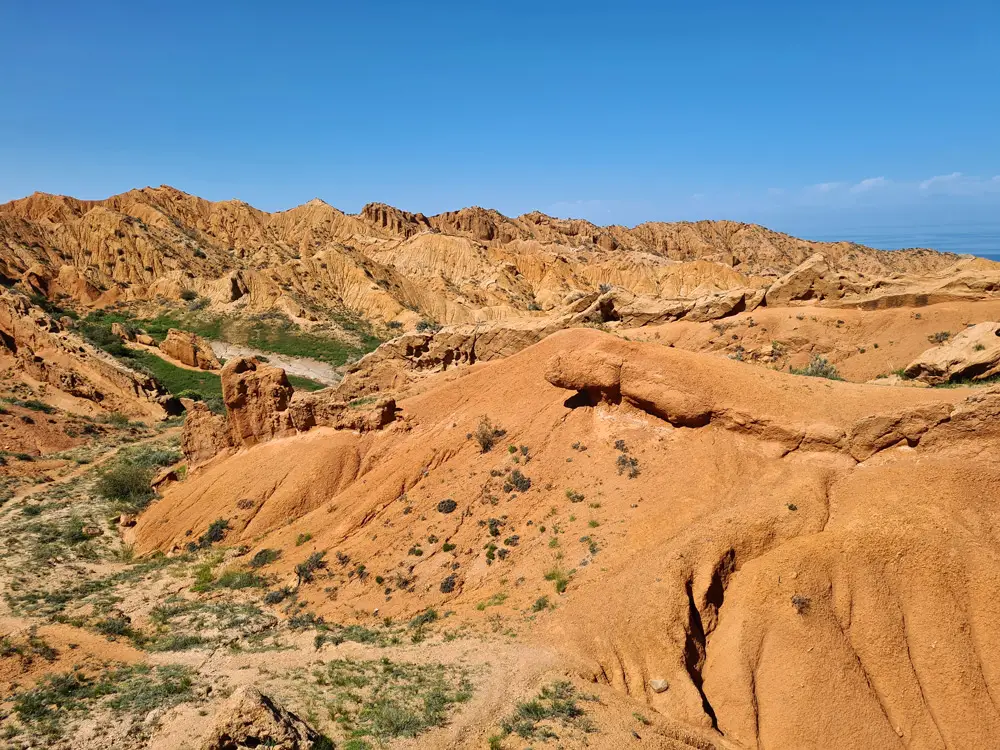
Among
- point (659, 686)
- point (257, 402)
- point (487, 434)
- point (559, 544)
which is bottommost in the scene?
point (659, 686)

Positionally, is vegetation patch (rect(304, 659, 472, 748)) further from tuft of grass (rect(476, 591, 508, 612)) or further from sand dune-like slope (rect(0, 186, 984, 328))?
sand dune-like slope (rect(0, 186, 984, 328))

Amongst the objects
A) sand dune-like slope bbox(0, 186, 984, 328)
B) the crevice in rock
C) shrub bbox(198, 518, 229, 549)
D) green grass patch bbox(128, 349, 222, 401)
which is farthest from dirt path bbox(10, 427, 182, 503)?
sand dune-like slope bbox(0, 186, 984, 328)

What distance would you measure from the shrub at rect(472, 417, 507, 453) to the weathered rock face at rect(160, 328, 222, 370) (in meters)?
43.9

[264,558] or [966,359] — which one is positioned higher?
[966,359]

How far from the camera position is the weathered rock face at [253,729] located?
8.60 meters

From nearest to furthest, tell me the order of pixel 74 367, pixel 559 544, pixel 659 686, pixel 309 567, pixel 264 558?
pixel 659 686, pixel 559 544, pixel 309 567, pixel 264 558, pixel 74 367

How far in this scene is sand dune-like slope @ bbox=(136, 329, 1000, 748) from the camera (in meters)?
11.0

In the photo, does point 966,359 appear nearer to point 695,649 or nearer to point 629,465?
point 629,465

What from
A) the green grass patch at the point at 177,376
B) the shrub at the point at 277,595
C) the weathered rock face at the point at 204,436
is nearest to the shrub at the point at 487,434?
the shrub at the point at 277,595

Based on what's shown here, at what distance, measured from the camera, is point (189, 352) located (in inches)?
2142

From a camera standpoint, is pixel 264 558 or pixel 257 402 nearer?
pixel 264 558

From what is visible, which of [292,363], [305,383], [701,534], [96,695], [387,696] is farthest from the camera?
[292,363]

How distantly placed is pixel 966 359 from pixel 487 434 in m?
15.1

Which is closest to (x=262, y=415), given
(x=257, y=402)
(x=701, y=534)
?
(x=257, y=402)
